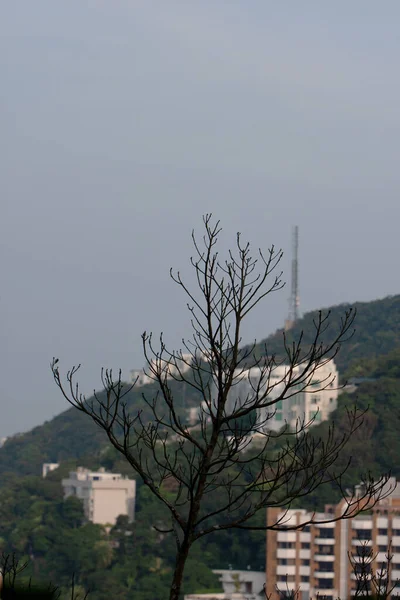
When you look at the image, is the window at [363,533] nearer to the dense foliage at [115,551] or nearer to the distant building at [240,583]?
the distant building at [240,583]

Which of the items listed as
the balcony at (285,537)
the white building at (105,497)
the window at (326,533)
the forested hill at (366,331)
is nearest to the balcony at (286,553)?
the balcony at (285,537)

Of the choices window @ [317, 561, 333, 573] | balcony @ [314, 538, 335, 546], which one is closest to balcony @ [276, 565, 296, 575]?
window @ [317, 561, 333, 573]

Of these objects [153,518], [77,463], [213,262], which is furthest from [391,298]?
[213,262]

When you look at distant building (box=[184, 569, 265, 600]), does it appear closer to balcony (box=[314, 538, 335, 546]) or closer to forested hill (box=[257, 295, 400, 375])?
balcony (box=[314, 538, 335, 546])

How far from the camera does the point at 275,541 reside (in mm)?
43250

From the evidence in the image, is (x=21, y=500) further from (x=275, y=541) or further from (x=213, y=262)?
(x=213, y=262)

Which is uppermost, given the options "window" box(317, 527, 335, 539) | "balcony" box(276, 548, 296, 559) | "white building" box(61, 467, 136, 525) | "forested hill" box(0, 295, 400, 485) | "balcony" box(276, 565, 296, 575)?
"forested hill" box(0, 295, 400, 485)

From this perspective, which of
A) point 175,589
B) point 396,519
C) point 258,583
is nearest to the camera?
point 175,589

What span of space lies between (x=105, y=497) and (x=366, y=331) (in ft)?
131

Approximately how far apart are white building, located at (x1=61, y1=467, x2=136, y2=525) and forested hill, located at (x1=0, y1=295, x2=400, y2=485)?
21.8m

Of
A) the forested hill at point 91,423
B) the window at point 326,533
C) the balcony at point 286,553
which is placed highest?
the forested hill at point 91,423

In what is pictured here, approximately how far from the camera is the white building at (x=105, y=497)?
5119 cm

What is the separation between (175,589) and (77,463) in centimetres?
5599

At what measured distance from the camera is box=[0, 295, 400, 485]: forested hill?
259 feet
